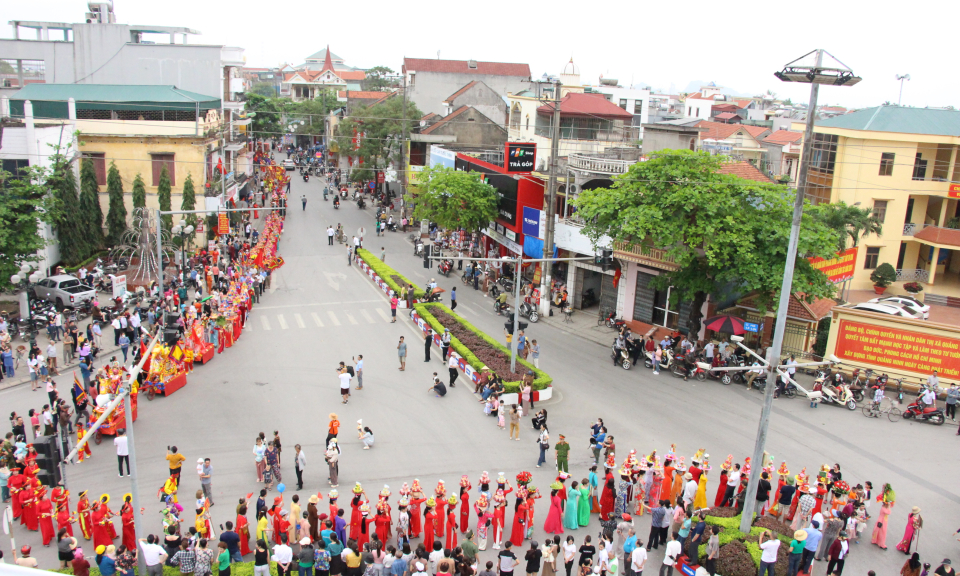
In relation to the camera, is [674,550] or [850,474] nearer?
[674,550]

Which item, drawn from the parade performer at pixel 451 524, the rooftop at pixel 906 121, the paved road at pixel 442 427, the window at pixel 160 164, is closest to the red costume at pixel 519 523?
the paved road at pixel 442 427

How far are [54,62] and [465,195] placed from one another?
30.8m

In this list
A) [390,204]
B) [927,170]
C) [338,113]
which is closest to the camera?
[927,170]

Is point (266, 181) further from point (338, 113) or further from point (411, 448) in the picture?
point (411, 448)

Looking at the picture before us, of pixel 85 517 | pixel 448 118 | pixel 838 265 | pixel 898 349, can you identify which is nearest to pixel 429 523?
pixel 85 517

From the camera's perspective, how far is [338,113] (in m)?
93.6

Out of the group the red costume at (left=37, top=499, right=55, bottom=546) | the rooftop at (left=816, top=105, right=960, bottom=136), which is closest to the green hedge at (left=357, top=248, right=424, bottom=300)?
the red costume at (left=37, top=499, right=55, bottom=546)

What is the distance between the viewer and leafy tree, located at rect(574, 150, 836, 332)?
23.4 meters

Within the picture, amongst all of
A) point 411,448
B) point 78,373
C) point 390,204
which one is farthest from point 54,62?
point 411,448

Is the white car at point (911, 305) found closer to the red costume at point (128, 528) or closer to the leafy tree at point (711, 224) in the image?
the leafy tree at point (711, 224)

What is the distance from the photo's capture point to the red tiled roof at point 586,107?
1617 inches

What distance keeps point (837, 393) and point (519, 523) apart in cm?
1417

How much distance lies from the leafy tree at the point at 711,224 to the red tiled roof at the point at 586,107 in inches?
626

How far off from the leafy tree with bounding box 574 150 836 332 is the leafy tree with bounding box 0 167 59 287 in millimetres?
22253
